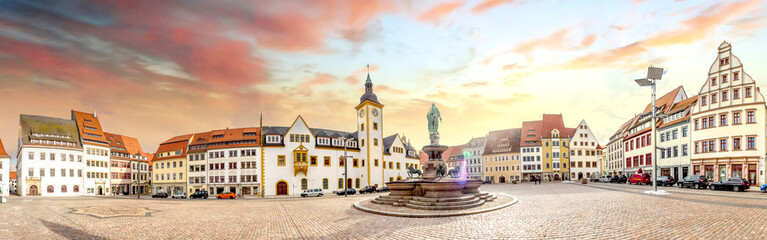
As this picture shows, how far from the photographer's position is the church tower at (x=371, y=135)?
6712 cm

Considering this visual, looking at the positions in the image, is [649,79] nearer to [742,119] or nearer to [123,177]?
[742,119]

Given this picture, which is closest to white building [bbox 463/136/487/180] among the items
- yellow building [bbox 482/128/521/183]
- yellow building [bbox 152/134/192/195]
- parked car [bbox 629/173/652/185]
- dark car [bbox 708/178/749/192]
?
yellow building [bbox 482/128/521/183]

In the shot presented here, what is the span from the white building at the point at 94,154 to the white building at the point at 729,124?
92.9m

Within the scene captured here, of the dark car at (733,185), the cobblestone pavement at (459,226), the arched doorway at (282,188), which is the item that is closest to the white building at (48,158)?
the arched doorway at (282,188)

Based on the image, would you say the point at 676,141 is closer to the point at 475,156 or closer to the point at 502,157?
the point at 502,157

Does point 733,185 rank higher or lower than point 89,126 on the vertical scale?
lower

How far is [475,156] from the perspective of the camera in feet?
367

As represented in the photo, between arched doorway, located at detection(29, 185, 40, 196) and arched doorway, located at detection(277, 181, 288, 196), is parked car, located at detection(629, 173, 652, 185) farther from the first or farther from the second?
arched doorway, located at detection(29, 185, 40, 196)

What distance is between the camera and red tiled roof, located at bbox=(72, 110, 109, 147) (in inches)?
3029

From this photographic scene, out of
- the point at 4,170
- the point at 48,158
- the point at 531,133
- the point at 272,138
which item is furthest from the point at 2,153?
the point at 531,133

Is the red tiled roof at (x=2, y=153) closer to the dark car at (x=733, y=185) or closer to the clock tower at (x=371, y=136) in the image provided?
the clock tower at (x=371, y=136)

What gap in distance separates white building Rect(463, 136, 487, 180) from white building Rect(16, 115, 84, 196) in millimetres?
84702

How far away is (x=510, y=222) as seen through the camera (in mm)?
15367

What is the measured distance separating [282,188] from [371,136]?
1629cm
